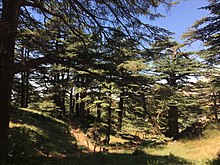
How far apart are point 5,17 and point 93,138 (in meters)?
12.8

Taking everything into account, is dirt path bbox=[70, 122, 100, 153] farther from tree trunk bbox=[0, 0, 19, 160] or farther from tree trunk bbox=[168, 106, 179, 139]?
tree trunk bbox=[0, 0, 19, 160]

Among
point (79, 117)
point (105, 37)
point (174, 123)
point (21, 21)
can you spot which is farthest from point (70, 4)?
point (79, 117)

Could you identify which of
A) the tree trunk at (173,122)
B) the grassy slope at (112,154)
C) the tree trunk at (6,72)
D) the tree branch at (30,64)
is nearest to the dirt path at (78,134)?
the grassy slope at (112,154)

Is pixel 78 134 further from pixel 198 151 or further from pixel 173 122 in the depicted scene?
pixel 198 151

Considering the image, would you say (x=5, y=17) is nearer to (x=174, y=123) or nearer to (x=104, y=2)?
(x=104, y=2)

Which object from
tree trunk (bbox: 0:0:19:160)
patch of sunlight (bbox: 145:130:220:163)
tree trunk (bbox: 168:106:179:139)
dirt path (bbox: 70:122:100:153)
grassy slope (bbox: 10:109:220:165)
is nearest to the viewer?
tree trunk (bbox: 0:0:19:160)

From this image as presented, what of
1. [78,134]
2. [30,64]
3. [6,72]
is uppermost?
[30,64]

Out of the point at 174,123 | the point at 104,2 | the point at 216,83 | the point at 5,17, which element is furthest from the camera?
the point at 174,123

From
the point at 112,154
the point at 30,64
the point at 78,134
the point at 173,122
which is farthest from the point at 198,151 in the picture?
the point at 78,134

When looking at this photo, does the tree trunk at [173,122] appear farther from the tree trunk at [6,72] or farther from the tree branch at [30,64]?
the tree trunk at [6,72]

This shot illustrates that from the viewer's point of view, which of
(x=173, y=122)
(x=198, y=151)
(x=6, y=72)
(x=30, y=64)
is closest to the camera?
(x=6, y=72)

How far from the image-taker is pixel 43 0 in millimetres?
8555

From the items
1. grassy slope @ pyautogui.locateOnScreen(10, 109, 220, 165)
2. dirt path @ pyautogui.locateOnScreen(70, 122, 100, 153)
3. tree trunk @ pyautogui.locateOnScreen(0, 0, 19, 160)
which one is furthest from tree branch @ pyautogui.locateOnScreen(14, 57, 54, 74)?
dirt path @ pyautogui.locateOnScreen(70, 122, 100, 153)

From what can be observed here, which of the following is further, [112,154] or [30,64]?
[112,154]
